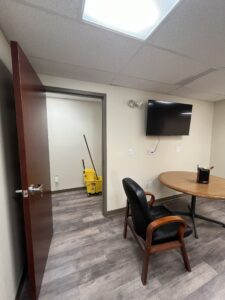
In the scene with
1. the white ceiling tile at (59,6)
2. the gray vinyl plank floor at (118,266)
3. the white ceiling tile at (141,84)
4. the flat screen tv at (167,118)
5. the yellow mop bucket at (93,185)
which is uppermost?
the white ceiling tile at (59,6)

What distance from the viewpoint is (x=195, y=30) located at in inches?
42.9

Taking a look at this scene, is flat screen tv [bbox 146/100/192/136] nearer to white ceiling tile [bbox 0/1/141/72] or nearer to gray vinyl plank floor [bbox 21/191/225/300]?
white ceiling tile [bbox 0/1/141/72]

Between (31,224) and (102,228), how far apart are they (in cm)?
136

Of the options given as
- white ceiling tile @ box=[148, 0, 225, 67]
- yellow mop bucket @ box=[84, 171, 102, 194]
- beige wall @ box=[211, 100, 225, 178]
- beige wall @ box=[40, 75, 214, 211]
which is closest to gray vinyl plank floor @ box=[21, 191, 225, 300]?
beige wall @ box=[40, 75, 214, 211]

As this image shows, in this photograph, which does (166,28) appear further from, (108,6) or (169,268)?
(169,268)

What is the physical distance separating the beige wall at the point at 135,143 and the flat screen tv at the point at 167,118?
0.15 meters

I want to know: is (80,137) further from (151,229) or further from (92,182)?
(151,229)

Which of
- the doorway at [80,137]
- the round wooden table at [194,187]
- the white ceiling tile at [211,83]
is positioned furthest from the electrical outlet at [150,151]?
the white ceiling tile at [211,83]

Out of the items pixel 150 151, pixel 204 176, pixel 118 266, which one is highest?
pixel 150 151

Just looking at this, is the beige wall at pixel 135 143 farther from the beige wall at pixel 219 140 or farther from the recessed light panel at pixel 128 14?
the recessed light panel at pixel 128 14

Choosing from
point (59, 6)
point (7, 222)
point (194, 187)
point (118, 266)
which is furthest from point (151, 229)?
point (59, 6)

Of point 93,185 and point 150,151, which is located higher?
point 150,151

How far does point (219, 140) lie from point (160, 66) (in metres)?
2.67

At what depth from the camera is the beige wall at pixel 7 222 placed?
3.41ft
